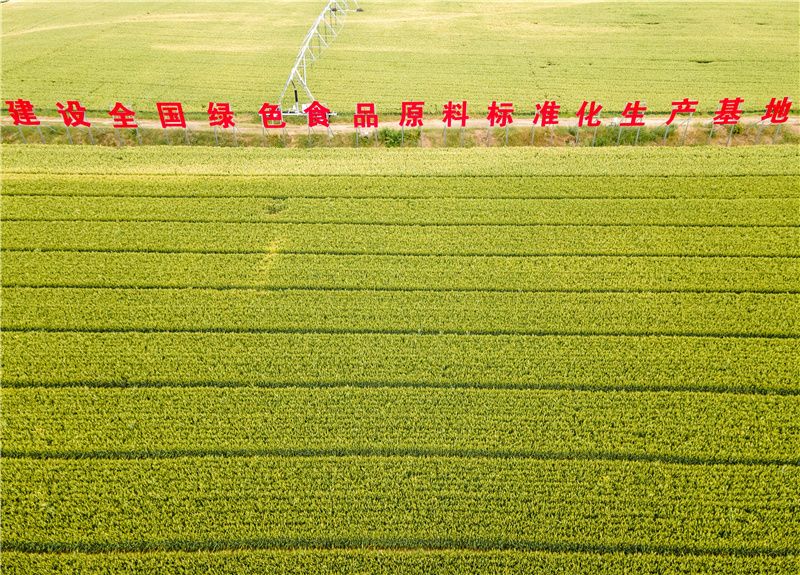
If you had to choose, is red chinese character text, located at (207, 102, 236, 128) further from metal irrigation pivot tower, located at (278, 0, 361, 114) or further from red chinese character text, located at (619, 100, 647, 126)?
red chinese character text, located at (619, 100, 647, 126)

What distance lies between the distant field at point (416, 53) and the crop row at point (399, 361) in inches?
624

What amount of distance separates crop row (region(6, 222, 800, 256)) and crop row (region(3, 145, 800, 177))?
3520mm

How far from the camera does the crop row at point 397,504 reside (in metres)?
8.30

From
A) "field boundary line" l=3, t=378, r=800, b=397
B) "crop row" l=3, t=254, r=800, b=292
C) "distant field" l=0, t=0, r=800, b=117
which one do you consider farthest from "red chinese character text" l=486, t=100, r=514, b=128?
"field boundary line" l=3, t=378, r=800, b=397

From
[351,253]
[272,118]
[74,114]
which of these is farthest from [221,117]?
[351,253]

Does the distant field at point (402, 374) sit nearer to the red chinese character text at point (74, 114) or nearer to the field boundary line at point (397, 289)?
the field boundary line at point (397, 289)

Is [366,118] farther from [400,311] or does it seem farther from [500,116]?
[400,311]

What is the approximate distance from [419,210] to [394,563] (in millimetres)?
10416

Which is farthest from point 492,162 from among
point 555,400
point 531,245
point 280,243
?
point 555,400

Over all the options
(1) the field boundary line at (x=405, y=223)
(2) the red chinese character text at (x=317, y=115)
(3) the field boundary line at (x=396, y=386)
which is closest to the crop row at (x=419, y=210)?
(1) the field boundary line at (x=405, y=223)

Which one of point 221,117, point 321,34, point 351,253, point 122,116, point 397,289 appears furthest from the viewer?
point 321,34

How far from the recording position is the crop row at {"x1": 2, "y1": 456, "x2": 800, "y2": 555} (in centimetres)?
830

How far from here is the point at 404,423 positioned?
32.4 ft

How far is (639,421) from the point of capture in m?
9.85
